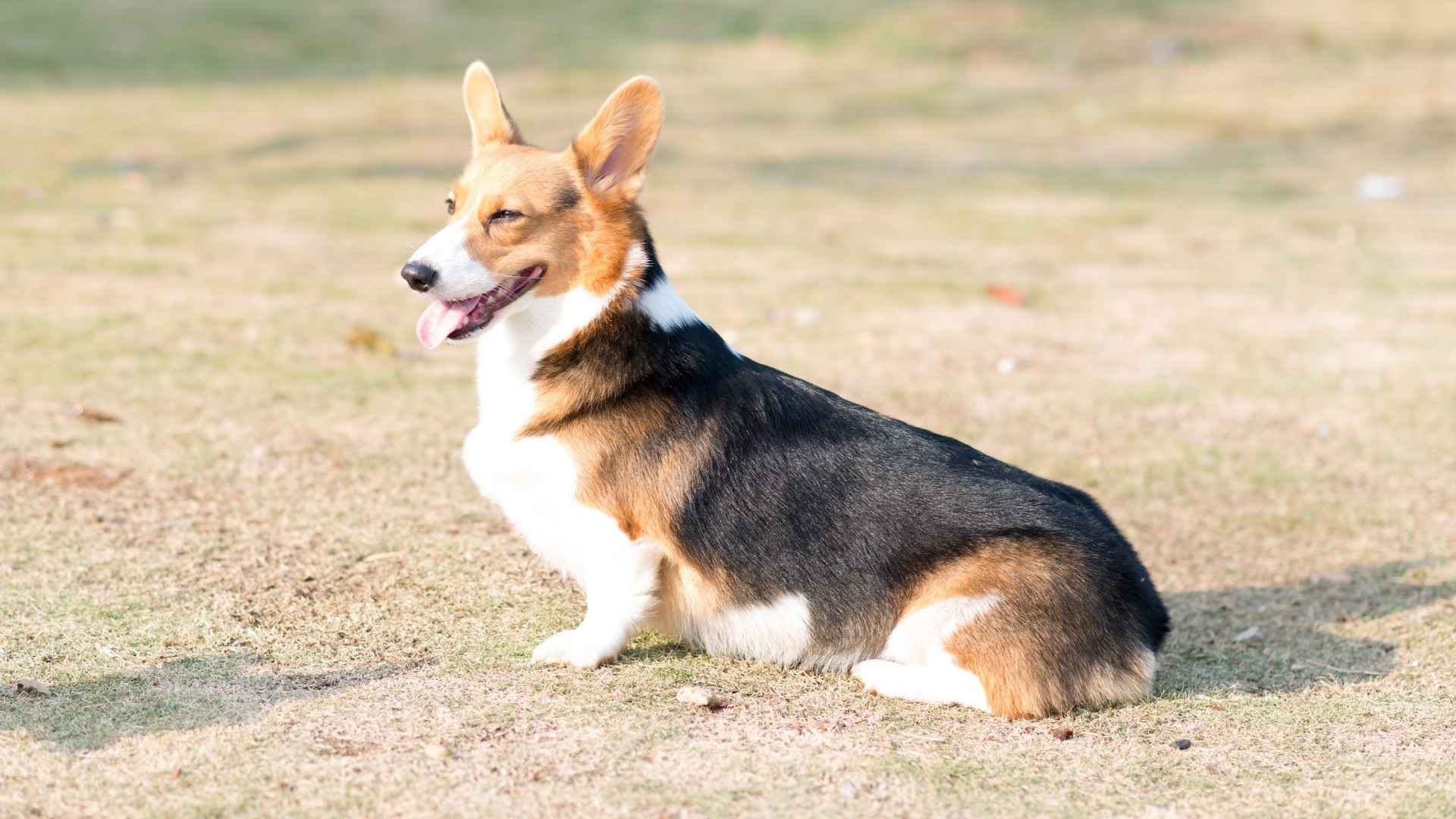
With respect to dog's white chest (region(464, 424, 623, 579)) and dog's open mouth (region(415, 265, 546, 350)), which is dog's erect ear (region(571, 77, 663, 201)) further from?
dog's white chest (region(464, 424, 623, 579))

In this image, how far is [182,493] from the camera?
498 centimetres

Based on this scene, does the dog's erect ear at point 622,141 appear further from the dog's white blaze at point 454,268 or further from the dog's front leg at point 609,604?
the dog's front leg at point 609,604

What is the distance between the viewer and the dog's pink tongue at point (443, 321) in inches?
142

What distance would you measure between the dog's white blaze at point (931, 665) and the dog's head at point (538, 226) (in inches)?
43.2

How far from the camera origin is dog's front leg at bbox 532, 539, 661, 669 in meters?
3.60

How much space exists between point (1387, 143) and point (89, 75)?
13979 millimetres

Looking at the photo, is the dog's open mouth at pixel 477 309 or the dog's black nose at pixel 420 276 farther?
the dog's open mouth at pixel 477 309

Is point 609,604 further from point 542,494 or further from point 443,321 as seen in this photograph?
point 443,321

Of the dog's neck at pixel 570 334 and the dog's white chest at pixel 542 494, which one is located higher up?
the dog's neck at pixel 570 334

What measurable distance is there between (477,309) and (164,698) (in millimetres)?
1130

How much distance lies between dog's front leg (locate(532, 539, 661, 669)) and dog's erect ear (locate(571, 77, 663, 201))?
89 cm

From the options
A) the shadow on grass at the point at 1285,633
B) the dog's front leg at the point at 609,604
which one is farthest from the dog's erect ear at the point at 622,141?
the shadow on grass at the point at 1285,633

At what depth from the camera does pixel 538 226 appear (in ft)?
12.0

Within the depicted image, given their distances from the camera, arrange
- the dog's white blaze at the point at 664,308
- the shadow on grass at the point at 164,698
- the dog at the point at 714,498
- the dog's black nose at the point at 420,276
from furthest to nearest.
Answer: the dog's white blaze at the point at 664,308 < the dog at the point at 714,498 < the dog's black nose at the point at 420,276 < the shadow on grass at the point at 164,698
